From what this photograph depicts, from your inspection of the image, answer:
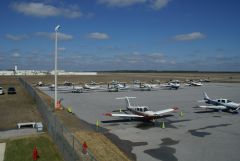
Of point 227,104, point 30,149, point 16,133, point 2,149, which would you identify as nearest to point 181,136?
point 30,149

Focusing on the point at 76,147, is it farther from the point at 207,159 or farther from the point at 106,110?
the point at 106,110

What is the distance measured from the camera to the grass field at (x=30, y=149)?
1825 cm

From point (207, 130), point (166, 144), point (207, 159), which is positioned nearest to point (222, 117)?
point (207, 130)

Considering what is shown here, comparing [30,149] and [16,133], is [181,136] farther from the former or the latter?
[16,133]

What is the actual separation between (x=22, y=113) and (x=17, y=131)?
9.48 metres

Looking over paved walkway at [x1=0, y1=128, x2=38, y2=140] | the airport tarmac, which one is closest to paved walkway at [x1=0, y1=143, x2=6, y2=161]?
paved walkway at [x1=0, y1=128, x2=38, y2=140]

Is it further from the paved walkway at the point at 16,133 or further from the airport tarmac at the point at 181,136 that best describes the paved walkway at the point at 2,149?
the airport tarmac at the point at 181,136

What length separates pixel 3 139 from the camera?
22703mm

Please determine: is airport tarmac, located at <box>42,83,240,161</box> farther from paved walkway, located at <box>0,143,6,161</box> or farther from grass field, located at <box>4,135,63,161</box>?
paved walkway, located at <box>0,143,6,161</box>

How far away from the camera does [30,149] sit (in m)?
20.1

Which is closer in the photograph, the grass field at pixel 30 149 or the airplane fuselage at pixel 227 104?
the grass field at pixel 30 149

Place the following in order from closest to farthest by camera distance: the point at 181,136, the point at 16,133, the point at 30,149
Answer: the point at 30,149
the point at 181,136
the point at 16,133

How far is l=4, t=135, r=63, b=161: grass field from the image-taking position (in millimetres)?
18250

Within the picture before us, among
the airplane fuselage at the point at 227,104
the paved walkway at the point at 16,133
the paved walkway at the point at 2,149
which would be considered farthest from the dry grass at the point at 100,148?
the airplane fuselage at the point at 227,104
